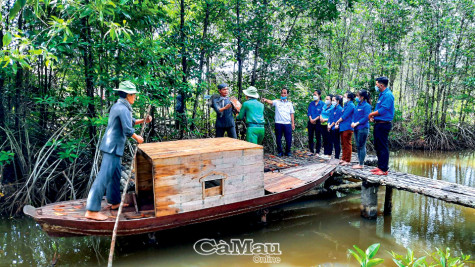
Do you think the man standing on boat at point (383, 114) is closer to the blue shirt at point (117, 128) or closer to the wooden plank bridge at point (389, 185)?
the wooden plank bridge at point (389, 185)

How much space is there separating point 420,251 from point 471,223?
1892mm

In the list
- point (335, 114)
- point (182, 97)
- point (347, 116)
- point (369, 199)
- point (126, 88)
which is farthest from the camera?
point (182, 97)

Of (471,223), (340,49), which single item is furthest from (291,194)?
(340,49)

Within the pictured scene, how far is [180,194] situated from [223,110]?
2567 mm

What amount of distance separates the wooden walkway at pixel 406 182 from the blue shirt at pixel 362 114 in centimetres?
98

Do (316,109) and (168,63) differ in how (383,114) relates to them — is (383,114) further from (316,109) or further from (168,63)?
(168,63)

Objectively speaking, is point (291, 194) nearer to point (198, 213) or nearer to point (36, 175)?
point (198, 213)

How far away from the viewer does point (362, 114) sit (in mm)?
5766

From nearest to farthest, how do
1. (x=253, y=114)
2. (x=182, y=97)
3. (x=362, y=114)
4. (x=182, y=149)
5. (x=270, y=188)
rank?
1. (x=182, y=149)
2. (x=270, y=188)
3. (x=362, y=114)
4. (x=253, y=114)
5. (x=182, y=97)

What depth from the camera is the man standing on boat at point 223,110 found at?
5861 millimetres

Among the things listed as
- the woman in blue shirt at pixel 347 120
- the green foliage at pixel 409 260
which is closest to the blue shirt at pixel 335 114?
the woman in blue shirt at pixel 347 120

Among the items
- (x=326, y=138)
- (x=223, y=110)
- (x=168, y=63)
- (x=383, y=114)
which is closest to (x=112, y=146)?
(x=223, y=110)

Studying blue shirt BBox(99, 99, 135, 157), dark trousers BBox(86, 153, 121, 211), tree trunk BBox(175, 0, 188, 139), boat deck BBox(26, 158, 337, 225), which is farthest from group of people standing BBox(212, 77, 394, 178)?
dark trousers BBox(86, 153, 121, 211)

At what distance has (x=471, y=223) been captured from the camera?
17.9 feet
